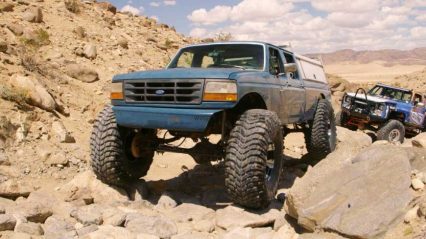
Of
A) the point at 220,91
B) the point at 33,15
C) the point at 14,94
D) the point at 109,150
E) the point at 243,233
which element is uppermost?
the point at 33,15

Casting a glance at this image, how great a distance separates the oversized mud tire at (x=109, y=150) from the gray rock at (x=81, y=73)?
594 cm

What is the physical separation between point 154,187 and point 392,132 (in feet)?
25.8

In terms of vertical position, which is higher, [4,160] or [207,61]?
[207,61]

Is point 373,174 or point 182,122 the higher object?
point 182,122

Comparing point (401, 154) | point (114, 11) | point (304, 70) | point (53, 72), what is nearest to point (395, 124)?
point (304, 70)

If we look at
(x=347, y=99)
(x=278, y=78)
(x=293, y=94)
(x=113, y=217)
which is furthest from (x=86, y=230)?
(x=347, y=99)

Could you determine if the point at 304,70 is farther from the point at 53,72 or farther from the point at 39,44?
the point at 39,44

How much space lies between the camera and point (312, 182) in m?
5.25

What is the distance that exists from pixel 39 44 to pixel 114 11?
949 centimetres

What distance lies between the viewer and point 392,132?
1230 centimetres

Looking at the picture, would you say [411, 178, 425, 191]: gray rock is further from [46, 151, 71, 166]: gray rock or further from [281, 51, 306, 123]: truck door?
[46, 151, 71, 166]: gray rock

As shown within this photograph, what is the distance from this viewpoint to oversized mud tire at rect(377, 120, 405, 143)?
12.1 m

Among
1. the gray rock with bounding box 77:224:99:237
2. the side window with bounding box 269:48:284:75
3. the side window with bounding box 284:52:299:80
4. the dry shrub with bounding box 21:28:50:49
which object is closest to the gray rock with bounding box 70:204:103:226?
the gray rock with bounding box 77:224:99:237

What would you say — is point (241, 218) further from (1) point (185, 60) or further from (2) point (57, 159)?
(2) point (57, 159)
